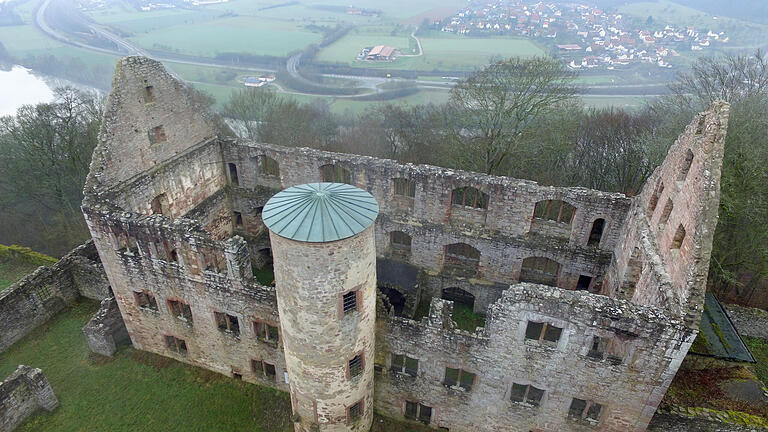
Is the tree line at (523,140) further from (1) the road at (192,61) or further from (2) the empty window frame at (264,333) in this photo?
(2) the empty window frame at (264,333)

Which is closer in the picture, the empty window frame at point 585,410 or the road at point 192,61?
the empty window frame at point 585,410

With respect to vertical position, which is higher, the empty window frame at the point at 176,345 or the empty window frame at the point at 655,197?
the empty window frame at the point at 655,197

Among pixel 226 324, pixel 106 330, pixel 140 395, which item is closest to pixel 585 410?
pixel 226 324

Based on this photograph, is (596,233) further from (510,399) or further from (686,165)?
(510,399)

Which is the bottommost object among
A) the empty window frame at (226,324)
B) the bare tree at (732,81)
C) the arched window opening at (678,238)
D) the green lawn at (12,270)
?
the green lawn at (12,270)

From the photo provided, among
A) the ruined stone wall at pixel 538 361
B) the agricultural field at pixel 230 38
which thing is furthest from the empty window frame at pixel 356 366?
the agricultural field at pixel 230 38

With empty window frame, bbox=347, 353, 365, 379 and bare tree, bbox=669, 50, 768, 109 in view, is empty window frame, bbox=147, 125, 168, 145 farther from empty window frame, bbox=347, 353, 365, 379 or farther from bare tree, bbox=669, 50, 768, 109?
bare tree, bbox=669, 50, 768, 109
